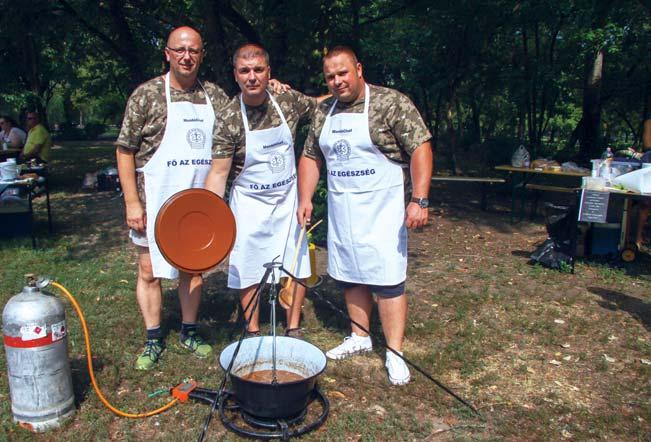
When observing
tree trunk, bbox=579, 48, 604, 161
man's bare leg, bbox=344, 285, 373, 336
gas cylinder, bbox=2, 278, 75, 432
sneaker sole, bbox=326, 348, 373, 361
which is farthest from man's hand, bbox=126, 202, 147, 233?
tree trunk, bbox=579, 48, 604, 161

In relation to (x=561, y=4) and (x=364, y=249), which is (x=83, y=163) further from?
(x=364, y=249)

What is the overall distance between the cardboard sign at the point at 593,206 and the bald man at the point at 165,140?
4.17 metres

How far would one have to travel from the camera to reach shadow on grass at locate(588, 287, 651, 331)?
489cm

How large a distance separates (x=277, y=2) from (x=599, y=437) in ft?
19.6

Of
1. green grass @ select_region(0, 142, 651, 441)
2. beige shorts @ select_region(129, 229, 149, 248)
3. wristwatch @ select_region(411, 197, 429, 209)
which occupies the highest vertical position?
wristwatch @ select_region(411, 197, 429, 209)

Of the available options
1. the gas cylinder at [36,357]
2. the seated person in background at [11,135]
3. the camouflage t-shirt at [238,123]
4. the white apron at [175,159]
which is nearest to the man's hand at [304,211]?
the camouflage t-shirt at [238,123]

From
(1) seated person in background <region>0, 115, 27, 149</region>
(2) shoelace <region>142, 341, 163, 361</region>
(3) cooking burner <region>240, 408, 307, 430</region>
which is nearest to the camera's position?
(3) cooking burner <region>240, 408, 307, 430</region>

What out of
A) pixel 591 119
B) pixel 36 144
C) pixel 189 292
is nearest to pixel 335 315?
pixel 189 292

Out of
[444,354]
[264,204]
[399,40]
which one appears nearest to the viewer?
[264,204]

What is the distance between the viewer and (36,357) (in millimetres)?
2916

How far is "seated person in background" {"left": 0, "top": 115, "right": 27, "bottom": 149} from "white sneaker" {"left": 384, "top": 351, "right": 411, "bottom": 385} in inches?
417

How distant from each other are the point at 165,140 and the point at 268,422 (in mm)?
1719

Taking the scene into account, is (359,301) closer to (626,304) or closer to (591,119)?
(626,304)

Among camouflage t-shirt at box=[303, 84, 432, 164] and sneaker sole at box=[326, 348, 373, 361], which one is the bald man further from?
sneaker sole at box=[326, 348, 373, 361]
